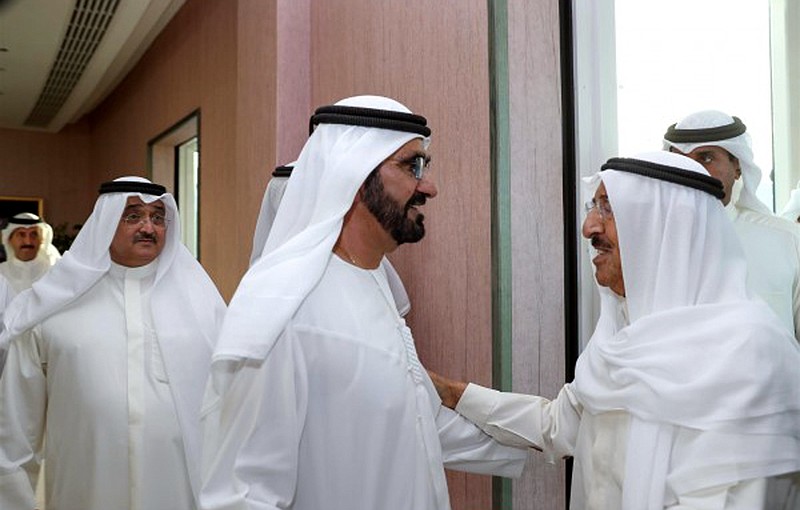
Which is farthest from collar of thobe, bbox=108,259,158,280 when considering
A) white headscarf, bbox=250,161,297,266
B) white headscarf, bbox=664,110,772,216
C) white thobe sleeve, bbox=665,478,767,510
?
white thobe sleeve, bbox=665,478,767,510

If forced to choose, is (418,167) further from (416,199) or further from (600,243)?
(600,243)

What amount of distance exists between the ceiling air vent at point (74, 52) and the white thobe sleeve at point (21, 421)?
3.98m

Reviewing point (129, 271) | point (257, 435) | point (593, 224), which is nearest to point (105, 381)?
point (129, 271)

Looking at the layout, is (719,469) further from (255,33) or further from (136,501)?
(255,33)

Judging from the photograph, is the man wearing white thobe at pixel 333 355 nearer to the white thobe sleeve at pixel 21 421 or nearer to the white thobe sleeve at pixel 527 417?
the white thobe sleeve at pixel 527 417

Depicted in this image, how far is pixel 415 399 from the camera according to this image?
1.83m

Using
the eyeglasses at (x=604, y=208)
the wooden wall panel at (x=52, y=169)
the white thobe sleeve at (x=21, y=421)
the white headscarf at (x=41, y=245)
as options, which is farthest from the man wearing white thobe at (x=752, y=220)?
the wooden wall panel at (x=52, y=169)

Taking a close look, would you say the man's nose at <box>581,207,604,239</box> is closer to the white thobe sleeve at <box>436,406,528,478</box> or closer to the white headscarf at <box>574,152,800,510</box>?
the white headscarf at <box>574,152,800,510</box>

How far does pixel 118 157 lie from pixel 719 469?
28.7 ft

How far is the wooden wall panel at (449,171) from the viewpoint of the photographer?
258 cm

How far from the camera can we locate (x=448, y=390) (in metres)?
2.19

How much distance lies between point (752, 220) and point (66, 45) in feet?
22.3

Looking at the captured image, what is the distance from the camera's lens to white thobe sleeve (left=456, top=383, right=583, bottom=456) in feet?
6.50

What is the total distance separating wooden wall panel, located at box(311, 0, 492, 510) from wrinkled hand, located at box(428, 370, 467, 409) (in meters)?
0.38
